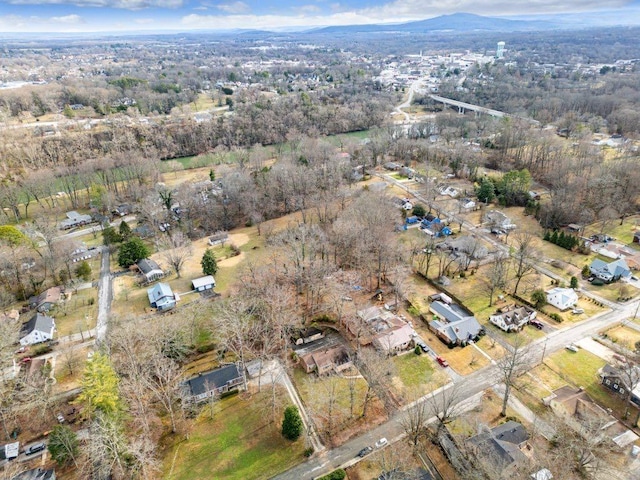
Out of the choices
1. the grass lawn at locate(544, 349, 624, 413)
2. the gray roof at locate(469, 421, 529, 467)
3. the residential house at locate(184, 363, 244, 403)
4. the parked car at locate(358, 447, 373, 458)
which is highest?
the gray roof at locate(469, 421, 529, 467)

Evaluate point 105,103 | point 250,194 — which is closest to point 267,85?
point 105,103

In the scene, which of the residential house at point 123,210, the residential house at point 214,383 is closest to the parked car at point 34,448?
the residential house at point 214,383

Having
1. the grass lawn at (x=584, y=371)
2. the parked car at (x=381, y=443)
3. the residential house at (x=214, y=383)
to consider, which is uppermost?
the residential house at (x=214, y=383)

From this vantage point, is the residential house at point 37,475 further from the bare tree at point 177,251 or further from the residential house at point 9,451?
the bare tree at point 177,251

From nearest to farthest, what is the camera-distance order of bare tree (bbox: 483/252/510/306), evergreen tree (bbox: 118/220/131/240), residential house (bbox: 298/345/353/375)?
residential house (bbox: 298/345/353/375), bare tree (bbox: 483/252/510/306), evergreen tree (bbox: 118/220/131/240)

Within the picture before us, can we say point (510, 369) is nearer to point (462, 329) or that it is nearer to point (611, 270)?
point (462, 329)

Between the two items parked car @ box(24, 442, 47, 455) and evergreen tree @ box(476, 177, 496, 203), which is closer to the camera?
parked car @ box(24, 442, 47, 455)

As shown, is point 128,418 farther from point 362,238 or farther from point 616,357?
point 616,357

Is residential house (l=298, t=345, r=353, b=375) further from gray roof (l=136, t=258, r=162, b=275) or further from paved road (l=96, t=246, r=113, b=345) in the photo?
gray roof (l=136, t=258, r=162, b=275)

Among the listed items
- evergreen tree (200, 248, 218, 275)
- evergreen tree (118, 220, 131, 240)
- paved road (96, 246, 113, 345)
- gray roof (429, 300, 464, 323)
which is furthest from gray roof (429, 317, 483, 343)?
evergreen tree (118, 220, 131, 240)
